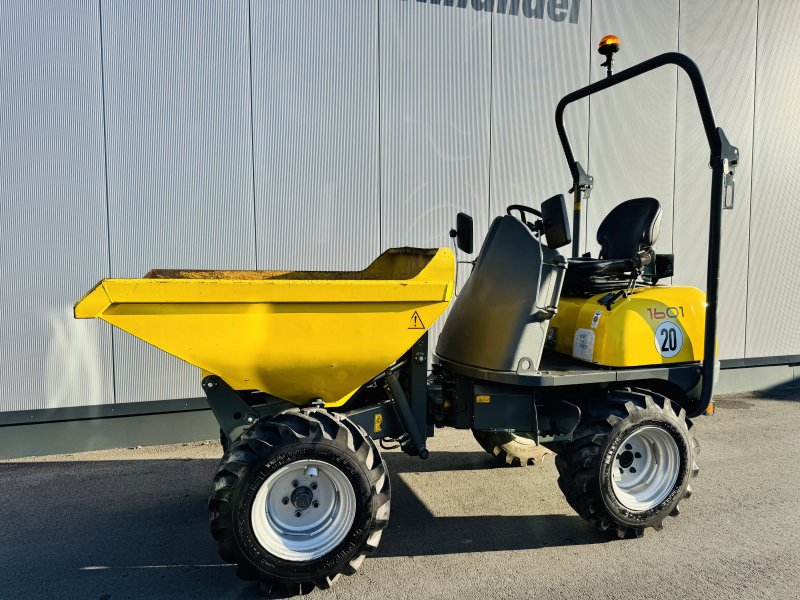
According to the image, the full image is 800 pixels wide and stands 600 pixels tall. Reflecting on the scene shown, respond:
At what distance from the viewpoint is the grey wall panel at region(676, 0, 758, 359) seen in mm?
7188

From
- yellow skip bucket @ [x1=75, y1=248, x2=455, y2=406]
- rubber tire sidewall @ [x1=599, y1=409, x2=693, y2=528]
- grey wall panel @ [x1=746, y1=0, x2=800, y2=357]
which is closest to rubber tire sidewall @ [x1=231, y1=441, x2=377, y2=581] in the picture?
yellow skip bucket @ [x1=75, y1=248, x2=455, y2=406]

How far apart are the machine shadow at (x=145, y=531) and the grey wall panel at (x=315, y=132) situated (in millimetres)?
2246

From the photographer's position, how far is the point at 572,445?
3.63 meters

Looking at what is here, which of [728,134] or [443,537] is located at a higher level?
[728,134]

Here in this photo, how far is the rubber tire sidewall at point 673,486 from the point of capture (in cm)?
353

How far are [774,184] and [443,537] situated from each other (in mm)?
6505

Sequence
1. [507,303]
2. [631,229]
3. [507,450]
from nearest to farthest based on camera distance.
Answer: [507,303] < [631,229] < [507,450]

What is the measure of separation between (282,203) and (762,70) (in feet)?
19.8

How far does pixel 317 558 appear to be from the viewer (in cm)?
307

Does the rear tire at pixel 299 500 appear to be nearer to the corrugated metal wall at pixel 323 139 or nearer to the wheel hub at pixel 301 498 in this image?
the wheel hub at pixel 301 498

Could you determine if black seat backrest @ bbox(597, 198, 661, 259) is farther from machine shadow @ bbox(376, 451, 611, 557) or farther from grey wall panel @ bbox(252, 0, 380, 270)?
grey wall panel @ bbox(252, 0, 380, 270)

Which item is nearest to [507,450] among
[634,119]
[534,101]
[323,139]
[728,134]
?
[323,139]

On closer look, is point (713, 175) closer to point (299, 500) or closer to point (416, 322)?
point (416, 322)

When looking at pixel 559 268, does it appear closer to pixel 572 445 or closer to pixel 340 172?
pixel 572 445
